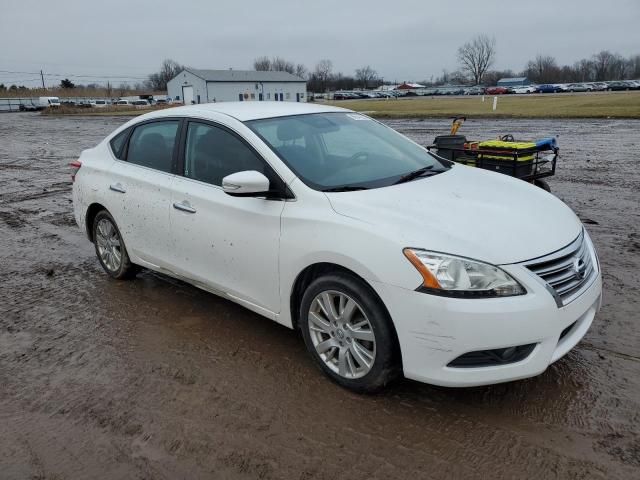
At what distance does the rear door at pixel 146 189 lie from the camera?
4.59m

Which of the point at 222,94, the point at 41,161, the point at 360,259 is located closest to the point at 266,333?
the point at 360,259

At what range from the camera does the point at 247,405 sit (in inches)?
132

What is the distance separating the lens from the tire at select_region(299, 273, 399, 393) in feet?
10.3

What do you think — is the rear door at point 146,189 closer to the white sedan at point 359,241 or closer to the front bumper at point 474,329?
the white sedan at point 359,241

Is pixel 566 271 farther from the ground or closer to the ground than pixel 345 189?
closer to the ground

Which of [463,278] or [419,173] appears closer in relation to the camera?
[463,278]

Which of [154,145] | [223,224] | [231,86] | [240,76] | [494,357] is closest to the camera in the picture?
[494,357]

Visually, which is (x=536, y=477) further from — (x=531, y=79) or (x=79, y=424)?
(x=531, y=79)

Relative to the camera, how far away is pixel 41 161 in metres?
16.2

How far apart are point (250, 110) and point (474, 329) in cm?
264

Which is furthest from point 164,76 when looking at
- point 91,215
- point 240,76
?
point 91,215

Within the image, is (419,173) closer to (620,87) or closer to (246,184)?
(246,184)

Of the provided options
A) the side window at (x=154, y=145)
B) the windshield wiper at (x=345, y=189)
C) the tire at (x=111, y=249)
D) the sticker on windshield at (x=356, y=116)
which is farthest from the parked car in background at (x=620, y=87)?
the windshield wiper at (x=345, y=189)

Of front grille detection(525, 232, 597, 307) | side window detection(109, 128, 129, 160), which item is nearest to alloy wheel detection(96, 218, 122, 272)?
side window detection(109, 128, 129, 160)
